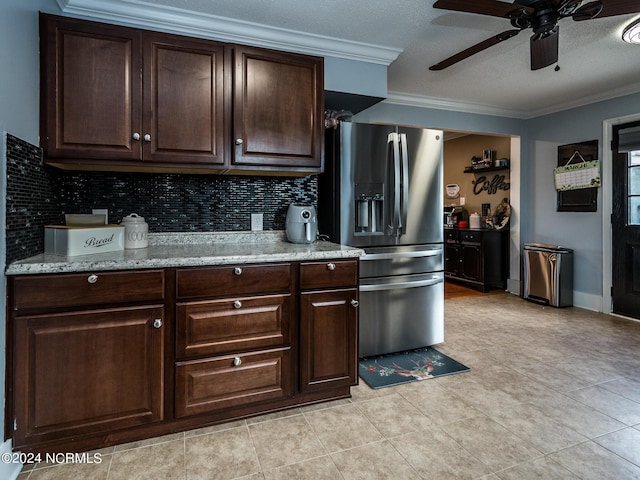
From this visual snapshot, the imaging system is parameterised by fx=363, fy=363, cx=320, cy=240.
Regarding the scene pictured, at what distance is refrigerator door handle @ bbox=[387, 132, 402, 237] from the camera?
2.81 m

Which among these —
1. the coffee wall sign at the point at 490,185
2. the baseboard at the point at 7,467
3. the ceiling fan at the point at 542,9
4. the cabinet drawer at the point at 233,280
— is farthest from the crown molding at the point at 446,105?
the baseboard at the point at 7,467

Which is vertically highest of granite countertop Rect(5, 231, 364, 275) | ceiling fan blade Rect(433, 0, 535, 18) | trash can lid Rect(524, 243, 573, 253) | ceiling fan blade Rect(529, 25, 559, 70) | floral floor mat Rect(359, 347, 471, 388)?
ceiling fan blade Rect(433, 0, 535, 18)

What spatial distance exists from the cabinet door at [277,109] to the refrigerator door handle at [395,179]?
66cm

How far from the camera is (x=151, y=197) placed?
242 centimetres

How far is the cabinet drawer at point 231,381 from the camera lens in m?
1.86

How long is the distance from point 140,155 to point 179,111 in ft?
1.13

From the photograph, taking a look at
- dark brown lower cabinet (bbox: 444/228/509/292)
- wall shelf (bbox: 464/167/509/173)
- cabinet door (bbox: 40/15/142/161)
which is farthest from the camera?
wall shelf (bbox: 464/167/509/173)

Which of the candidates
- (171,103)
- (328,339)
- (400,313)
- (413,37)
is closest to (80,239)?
(171,103)

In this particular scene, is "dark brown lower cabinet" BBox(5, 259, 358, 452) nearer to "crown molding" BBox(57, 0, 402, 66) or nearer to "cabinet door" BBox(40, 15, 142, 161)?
"cabinet door" BBox(40, 15, 142, 161)

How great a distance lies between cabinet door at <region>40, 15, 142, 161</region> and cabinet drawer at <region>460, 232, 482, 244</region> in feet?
15.1

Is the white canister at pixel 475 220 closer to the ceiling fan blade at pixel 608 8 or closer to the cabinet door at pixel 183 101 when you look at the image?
the ceiling fan blade at pixel 608 8

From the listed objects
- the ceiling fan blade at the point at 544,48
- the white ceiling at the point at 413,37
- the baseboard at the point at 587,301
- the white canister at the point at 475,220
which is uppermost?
the white ceiling at the point at 413,37

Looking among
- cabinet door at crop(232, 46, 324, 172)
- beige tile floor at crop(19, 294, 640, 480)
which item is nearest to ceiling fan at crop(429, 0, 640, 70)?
cabinet door at crop(232, 46, 324, 172)

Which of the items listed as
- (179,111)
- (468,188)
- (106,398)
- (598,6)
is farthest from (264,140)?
(468,188)
